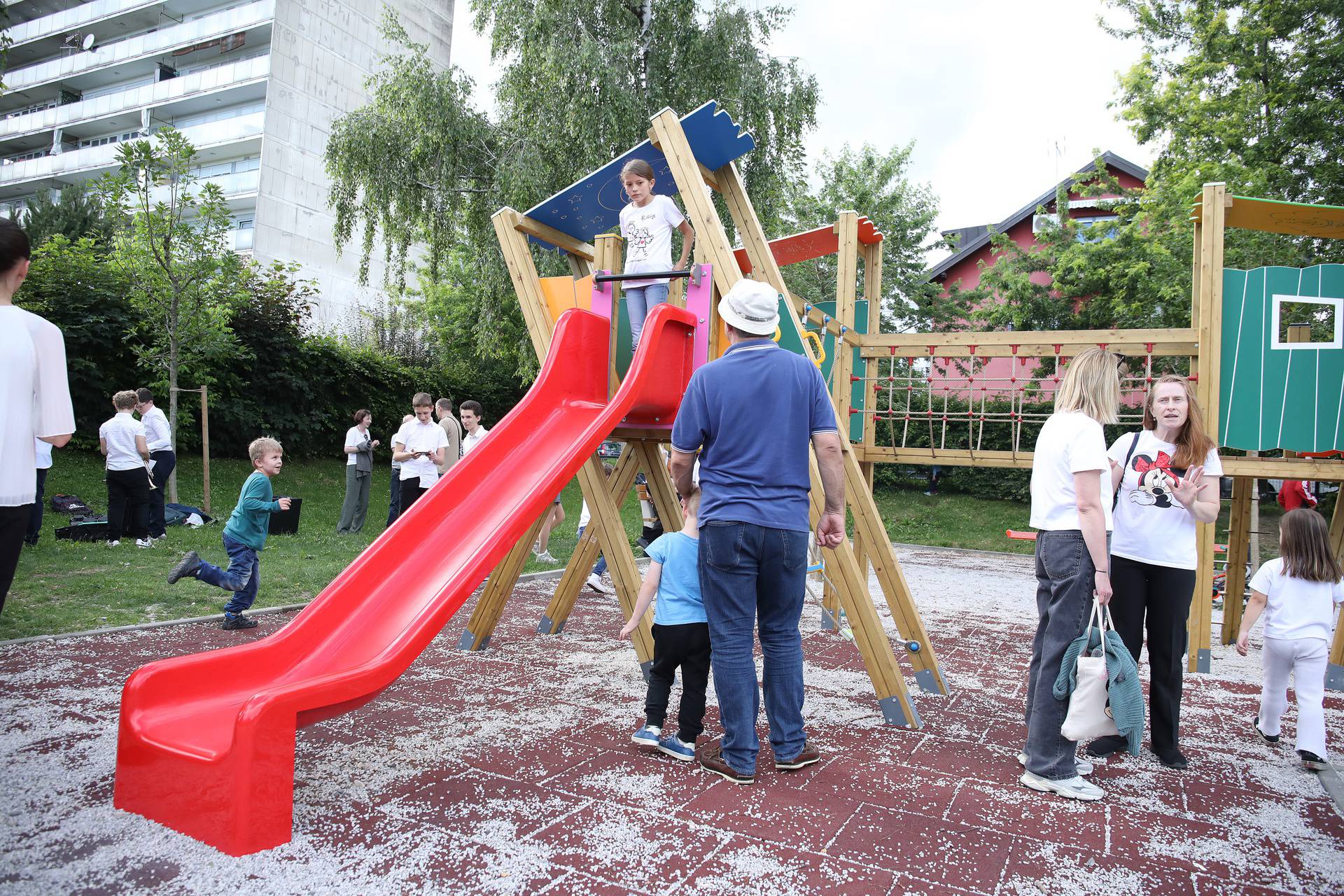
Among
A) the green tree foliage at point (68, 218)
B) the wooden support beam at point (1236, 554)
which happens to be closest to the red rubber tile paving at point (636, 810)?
the wooden support beam at point (1236, 554)

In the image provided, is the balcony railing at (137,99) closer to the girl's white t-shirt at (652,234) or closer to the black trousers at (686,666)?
the girl's white t-shirt at (652,234)

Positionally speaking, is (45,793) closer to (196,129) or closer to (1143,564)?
(1143,564)

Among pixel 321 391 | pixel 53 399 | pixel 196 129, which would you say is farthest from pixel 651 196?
pixel 196 129

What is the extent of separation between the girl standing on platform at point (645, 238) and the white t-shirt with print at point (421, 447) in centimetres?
515

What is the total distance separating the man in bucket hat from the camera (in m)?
3.36

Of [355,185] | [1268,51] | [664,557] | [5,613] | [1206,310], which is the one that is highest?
[1268,51]

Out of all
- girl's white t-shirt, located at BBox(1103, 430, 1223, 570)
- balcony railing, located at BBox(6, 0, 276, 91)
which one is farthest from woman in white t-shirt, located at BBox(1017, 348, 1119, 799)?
balcony railing, located at BBox(6, 0, 276, 91)

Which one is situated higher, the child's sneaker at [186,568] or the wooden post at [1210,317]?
the wooden post at [1210,317]

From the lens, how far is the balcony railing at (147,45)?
Answer: 31219 mm

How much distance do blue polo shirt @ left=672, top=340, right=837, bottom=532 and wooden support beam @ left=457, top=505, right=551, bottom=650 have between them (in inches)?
90.8

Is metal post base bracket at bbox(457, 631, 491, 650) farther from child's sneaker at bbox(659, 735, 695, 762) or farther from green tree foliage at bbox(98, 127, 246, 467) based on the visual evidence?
green tree foliage at bbox(98, 127, 246, 467)

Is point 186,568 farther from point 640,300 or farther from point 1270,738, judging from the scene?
point 1270,738

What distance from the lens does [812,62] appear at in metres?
15.4

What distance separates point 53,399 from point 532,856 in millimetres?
2255
